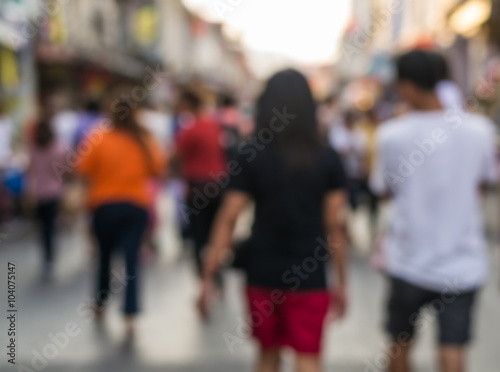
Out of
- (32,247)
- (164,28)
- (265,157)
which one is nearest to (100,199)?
(265,157)

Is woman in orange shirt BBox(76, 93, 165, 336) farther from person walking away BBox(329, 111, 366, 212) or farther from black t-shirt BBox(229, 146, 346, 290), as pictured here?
person walking away BBox(329, 111, 366, 212)

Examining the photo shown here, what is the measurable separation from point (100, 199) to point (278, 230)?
9.51 feet

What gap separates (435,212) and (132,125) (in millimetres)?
3150

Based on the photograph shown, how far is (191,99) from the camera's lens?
763 centimetres

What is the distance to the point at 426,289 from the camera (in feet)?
11.8

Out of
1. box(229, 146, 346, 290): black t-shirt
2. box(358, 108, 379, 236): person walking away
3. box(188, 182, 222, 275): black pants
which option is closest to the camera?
box(229, 146, 346, 290): black t-shirt

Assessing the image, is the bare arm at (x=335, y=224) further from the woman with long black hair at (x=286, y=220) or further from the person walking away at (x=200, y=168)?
the person walking away at (x=200, y=168)

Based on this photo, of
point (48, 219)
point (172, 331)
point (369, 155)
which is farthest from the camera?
point (369, 155)

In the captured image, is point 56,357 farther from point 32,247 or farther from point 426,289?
point 32,247

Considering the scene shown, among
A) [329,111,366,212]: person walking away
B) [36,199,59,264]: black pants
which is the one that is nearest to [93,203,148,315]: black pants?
[36,199,59,264]: black pants

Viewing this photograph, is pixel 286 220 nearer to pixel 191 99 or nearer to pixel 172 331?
pixel 172 331

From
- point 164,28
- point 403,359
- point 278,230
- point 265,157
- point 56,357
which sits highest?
point 164,28

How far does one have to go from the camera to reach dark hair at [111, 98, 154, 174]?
6.15 meters

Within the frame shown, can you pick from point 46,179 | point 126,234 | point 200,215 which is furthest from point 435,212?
point 46,179
